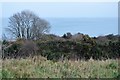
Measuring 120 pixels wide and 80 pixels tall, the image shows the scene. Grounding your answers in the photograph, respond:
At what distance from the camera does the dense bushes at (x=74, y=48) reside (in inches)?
274

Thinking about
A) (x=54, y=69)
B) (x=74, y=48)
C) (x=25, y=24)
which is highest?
(x=25, y=24)

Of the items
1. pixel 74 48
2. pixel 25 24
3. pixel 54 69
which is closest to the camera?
pixel 54 69

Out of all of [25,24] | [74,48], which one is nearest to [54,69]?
[25,24]

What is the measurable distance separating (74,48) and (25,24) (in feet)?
5.77

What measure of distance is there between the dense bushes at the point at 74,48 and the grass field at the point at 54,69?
157 centimetres

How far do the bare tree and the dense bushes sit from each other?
0.22 metres

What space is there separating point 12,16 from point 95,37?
2.52 metres

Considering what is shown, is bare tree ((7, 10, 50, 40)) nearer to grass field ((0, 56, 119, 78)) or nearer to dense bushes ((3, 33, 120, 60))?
dense bushes ((3, 33, 120, 60))

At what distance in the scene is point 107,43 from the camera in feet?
26.7

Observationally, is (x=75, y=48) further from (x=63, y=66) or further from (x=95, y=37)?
(x=63, y=66)

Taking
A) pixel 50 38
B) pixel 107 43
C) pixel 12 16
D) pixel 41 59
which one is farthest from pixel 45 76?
pixel 107 43

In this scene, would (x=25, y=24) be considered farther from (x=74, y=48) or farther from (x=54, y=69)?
(x=54, y=69)

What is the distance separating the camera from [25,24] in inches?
266

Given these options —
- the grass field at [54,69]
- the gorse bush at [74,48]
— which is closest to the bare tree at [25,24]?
the gorse bush at [74,48]
